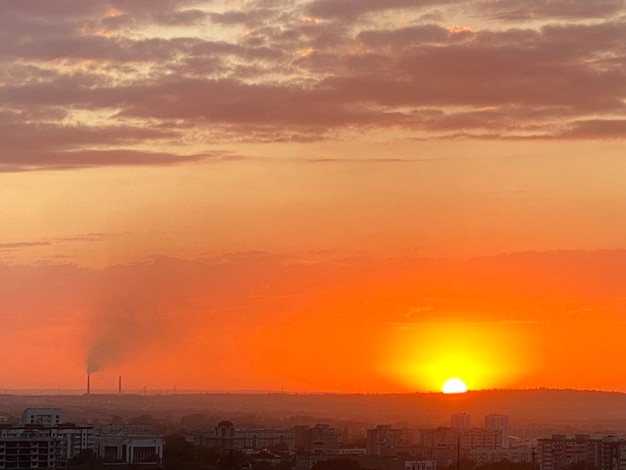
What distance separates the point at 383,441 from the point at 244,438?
23.0ft

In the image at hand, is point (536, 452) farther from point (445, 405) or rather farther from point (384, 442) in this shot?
point (445, 405)

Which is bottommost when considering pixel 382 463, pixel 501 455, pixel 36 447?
pixel 382 463

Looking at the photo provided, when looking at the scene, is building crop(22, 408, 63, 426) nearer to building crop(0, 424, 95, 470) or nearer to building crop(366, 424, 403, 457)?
building crop(0, 424, 95, 470)

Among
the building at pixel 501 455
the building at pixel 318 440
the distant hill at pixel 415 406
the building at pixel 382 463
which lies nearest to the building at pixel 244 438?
the building at pixel 318 440

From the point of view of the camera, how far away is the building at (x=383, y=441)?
62125mm

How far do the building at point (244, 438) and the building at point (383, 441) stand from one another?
3.87 m

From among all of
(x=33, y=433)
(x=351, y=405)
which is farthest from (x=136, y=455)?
(x=351, y=405)

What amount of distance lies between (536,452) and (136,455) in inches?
766

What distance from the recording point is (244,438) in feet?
225

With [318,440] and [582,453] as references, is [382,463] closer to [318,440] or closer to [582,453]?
[582,453]

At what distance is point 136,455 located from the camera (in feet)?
157

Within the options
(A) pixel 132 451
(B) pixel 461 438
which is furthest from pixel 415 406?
(A) pixel 132 451

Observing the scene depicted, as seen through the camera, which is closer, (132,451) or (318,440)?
(132,451)

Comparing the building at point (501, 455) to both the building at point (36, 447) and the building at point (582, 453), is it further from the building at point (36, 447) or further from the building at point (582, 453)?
the building at point (36, 447)
